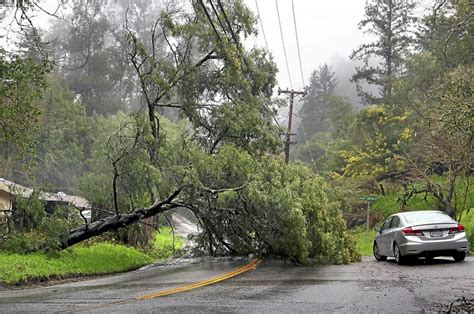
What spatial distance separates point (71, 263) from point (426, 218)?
10374 millimetres

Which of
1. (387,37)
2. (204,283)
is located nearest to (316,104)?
(387,37)

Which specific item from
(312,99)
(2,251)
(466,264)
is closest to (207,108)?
(2,251)

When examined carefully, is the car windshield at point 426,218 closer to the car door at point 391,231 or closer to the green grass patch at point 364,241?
the car door at point 391,231

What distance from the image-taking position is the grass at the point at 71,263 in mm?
14469

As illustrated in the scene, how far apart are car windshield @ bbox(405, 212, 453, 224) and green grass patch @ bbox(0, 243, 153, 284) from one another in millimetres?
9387

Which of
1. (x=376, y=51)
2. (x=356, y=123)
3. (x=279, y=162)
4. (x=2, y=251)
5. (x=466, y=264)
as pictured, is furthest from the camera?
(x=376, y=51)

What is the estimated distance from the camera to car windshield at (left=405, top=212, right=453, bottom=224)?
14.5 metres

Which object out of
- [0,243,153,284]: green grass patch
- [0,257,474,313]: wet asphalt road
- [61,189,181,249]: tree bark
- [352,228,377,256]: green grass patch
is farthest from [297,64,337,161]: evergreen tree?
[0,257,474,313]: wet asphalt road

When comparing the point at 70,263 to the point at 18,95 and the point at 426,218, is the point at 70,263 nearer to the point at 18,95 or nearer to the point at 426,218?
the point at 18,95

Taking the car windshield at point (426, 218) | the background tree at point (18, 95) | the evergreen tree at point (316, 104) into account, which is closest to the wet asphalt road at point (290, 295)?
the car windshield at point (426, 218)

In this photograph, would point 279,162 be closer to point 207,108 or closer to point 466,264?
point 207,108

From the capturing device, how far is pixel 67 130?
44125mm

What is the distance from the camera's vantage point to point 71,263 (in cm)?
1700

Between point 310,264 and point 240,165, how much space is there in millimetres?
3691
